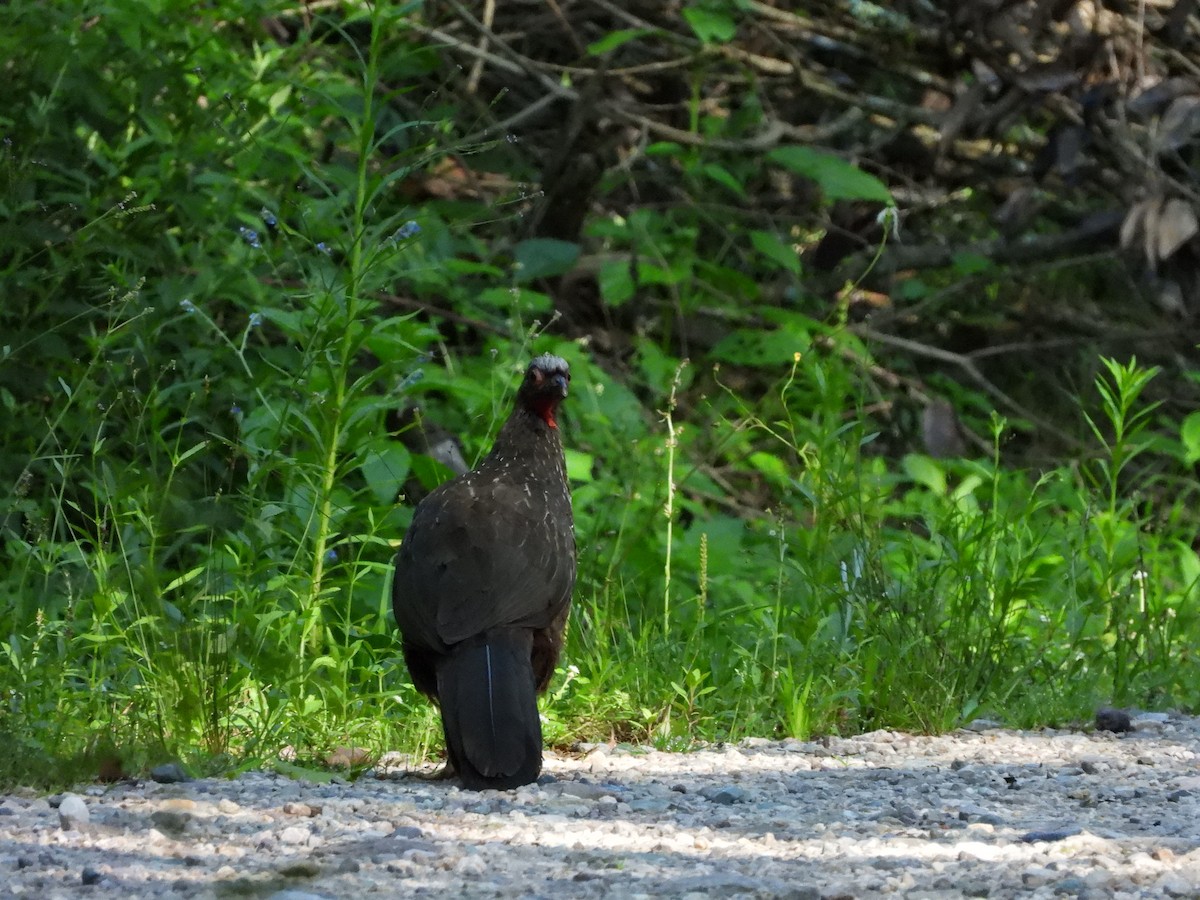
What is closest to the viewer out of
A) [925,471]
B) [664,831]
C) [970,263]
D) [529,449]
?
[664,831]

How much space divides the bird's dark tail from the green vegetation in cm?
33

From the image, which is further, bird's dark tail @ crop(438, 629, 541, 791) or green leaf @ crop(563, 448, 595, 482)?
green leaf @ crop(563, 448, 595, 482)

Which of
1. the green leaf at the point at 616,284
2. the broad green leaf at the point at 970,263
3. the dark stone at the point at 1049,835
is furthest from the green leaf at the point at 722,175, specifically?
the dark stone at the point at 1049,835

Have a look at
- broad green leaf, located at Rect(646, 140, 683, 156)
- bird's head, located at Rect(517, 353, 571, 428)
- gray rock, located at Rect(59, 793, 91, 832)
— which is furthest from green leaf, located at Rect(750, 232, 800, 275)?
gray rock, located at Rect(59, 793, 91, 832)

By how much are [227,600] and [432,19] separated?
521 centimetres

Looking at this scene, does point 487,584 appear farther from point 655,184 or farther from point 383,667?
point 655,184

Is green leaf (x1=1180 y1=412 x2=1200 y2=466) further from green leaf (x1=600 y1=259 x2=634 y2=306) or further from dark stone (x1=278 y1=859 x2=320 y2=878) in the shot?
dark stone (x1=278 y1=859 x2=320 y2=878)

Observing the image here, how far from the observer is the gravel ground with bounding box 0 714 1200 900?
10.1 ft

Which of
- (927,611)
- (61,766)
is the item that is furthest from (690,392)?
(61,766)

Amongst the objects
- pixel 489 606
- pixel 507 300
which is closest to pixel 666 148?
pixel 507 300

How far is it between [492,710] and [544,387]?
1.44 metres

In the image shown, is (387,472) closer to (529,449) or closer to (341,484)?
(341,484)

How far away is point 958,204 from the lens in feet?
34.9

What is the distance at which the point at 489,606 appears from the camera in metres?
4.73
